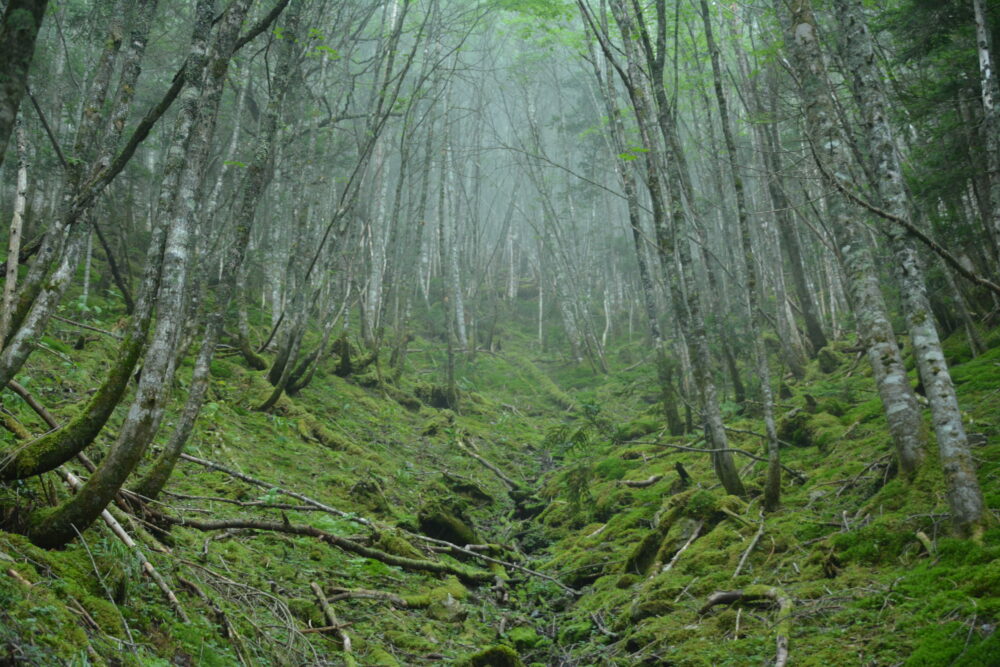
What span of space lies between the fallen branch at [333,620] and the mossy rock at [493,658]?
2.39ft

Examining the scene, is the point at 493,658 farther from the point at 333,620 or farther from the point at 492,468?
the point at 492,468

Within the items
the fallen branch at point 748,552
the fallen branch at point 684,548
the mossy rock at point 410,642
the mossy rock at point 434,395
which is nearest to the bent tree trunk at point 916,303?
the fallen branch at point 748,552

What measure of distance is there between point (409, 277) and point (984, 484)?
35.0ft

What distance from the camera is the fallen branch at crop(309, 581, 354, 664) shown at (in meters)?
3.56

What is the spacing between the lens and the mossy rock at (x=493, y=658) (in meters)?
3.87

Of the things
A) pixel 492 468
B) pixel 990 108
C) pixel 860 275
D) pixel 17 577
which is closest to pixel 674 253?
pixel 860 275

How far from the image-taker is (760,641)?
3598 mm

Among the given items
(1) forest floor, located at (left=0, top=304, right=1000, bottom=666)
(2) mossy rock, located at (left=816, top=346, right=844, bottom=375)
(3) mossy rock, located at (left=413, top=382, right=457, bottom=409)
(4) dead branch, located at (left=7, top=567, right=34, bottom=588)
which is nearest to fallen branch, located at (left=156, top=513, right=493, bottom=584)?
(1) forest floor, located at (left=0, top=304, right=1000, bottom=666)

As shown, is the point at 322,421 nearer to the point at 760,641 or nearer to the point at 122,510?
the point at 122,510

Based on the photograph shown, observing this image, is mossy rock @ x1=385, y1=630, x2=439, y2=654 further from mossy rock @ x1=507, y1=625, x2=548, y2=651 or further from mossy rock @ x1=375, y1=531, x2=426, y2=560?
mossy rock @ x1=375, y1=531, x2=426, y2=560

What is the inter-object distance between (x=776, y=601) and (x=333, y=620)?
2907 millimetres

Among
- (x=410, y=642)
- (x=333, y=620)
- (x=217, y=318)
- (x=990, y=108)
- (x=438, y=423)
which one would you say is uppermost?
(x=990, y=108)

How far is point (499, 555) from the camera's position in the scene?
650cm

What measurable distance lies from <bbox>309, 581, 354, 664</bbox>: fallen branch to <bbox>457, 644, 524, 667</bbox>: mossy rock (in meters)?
0.73
